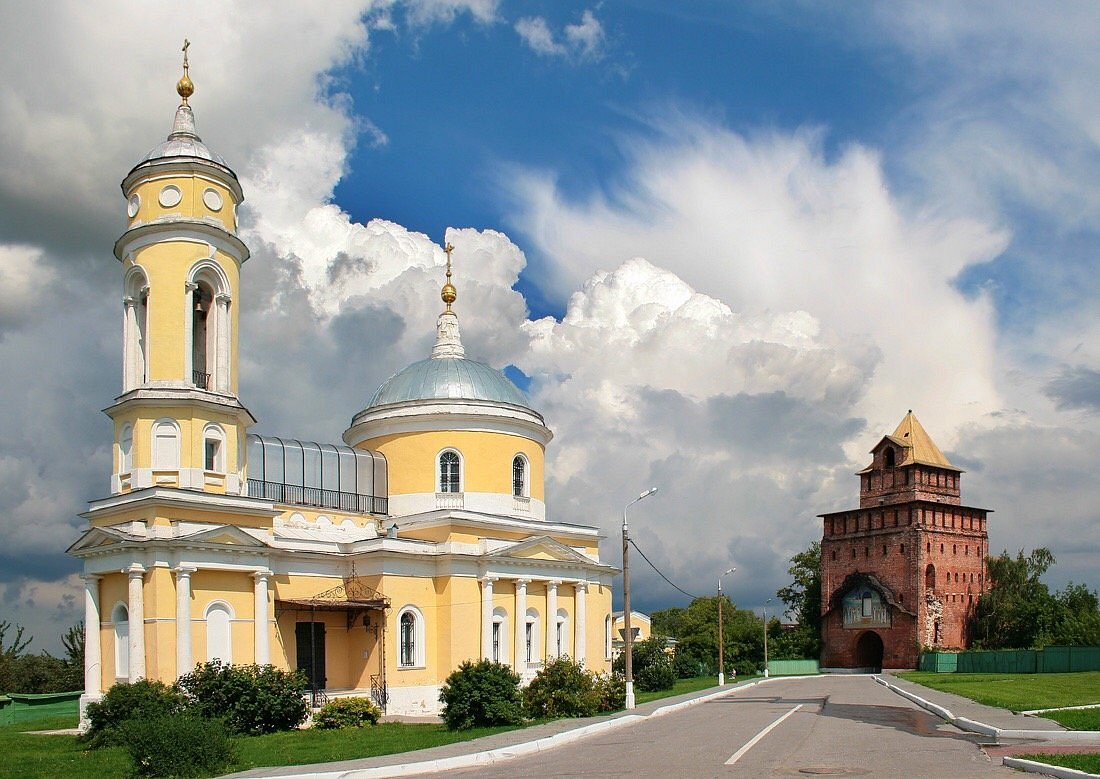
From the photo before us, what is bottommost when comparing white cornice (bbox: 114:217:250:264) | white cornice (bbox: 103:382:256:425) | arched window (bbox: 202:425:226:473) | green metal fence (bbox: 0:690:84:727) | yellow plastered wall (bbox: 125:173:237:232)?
green metal fence (bbox: 0:690:84:727)

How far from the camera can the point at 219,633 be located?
94.8 feet

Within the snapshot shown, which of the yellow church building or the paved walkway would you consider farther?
the yellow church building

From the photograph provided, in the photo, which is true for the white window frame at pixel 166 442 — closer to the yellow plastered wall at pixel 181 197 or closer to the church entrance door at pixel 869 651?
the yellow plastered wall at pixel 181 197

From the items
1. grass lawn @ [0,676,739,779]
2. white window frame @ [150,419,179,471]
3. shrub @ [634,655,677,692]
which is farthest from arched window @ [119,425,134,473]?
shrub @ [634,655,677,692]

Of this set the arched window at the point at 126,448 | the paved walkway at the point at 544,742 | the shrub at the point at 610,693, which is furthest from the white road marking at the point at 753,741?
the arched window at the point at 126,448

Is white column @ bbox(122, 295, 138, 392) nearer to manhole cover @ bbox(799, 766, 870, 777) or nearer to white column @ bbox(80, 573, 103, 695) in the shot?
white column @ bbox(80, 573, 103, 695)

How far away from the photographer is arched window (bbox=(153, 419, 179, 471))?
29.4 metres

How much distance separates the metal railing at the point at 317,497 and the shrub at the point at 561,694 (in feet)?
34.8

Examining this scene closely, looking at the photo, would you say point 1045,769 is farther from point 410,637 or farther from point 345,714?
point 410,637

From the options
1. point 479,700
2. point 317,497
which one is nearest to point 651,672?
point 317,497

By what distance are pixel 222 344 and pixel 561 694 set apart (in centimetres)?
1353

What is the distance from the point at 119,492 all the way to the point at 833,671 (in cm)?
5296

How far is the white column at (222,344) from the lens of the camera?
30.7 meters

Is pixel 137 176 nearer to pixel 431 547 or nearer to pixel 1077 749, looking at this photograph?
pixel 431 547
